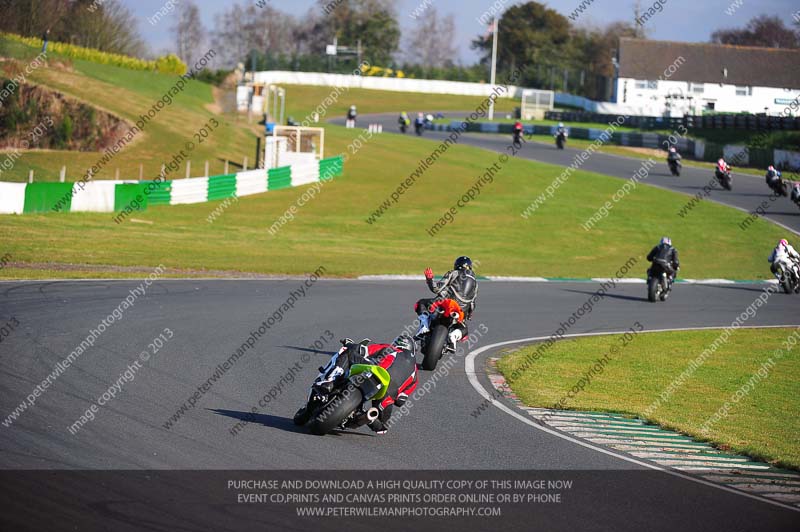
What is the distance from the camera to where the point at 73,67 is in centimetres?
5494

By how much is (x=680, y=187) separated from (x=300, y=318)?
115 ft

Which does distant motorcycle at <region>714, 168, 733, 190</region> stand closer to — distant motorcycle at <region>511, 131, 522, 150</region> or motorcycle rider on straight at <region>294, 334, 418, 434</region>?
distant motorcycle at <region>511, 131, 522, 150</region>

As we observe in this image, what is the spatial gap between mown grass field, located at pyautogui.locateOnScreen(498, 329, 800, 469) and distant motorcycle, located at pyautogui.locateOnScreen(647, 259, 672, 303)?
3.73 m

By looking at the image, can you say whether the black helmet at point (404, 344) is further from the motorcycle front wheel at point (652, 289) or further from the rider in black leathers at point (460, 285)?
the motorcycle front wheel at point (652, 289)

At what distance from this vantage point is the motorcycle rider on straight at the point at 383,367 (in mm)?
9039

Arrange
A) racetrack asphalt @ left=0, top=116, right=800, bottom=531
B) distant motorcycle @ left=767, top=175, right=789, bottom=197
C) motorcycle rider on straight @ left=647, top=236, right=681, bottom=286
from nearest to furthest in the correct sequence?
racetrack asphalt @ left=0, top=116, right=800, bottom=531 → motorcycle rider on straight @ left=647, top=236, right=681, bottom=286 → distant motorcycle @ left=767, top=175, right=789, bottom=197

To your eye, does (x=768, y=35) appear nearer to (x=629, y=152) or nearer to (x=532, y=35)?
(x=532, y=35)

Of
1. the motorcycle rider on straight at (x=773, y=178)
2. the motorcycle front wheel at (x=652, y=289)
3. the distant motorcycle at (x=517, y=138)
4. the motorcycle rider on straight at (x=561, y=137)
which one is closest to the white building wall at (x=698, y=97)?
the motorcycle rider on straight at (x=561, y=137)

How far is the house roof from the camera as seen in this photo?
9219 centimetres

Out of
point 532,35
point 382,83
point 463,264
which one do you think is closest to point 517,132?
point 463,264

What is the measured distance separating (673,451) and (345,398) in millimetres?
3351

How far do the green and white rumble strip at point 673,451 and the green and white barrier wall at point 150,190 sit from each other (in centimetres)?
2152

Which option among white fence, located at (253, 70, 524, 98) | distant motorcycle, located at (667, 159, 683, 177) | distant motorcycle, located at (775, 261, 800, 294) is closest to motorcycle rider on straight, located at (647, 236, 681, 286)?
distant motorcycle, located at (775, 261, 800, 294)

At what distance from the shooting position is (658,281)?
23188 mm
